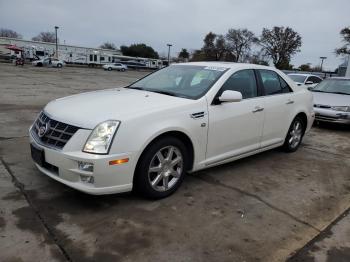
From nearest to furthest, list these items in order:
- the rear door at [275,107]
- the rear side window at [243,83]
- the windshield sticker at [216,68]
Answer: the rear side window at [243,83]
the windshield sticker at [216,68]
the rear door at [275,107]

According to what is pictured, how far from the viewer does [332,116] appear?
8.79 metres

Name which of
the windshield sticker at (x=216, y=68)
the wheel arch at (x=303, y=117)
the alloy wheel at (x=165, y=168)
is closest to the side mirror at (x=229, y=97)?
the windshield sticker at (x=216, y=68)

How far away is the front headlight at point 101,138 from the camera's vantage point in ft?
11.1

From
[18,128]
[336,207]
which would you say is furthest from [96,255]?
[18,128]

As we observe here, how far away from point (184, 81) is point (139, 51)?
303 ft

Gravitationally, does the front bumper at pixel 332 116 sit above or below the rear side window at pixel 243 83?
below

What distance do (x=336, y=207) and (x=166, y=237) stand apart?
85.7 inches

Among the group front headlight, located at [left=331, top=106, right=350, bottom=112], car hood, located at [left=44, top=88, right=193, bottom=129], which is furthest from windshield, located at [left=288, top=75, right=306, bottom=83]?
car hood, located at [left=44, top=88, right=193, bottom=129]

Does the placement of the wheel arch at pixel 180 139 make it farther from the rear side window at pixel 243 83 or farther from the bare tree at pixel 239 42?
the bare tree at pixel 239 42

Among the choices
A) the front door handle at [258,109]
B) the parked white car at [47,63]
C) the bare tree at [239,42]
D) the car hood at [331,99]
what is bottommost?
the parked white car at [47,63]

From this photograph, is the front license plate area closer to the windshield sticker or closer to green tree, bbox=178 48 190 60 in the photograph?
the windshield sticker

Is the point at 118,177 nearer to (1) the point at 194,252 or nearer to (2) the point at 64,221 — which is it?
(2) the point at 64,221

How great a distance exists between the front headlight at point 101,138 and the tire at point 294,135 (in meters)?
3.59

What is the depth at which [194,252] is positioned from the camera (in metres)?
3.00
